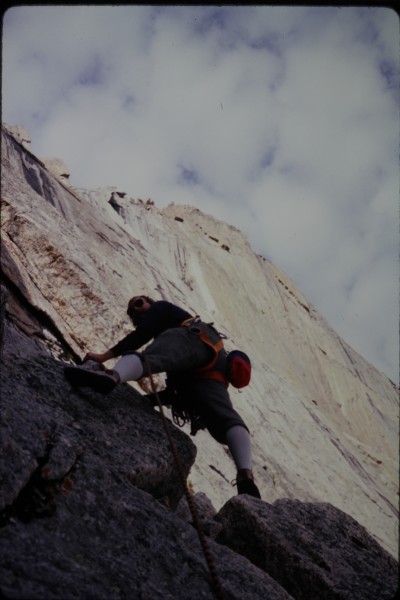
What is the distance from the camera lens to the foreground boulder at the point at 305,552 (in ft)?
12.0

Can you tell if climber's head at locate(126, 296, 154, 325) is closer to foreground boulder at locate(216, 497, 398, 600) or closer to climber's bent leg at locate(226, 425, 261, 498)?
climber's bent leg at locate(226, 425, 261, 498)

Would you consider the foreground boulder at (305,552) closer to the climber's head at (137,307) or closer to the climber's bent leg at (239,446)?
the climber's bent leg at (239,446)

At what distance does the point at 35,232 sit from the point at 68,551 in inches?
280

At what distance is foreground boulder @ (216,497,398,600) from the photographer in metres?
3.65

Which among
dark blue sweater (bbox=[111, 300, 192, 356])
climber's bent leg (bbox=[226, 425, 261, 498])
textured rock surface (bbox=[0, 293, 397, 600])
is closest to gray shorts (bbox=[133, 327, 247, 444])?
climber's bent leg (bbox=[226, 425, 261, 498])

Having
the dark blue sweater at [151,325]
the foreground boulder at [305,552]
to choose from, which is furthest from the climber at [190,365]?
the foreground boulder at [305,552]

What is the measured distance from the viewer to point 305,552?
3969 millimetres

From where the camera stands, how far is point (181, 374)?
4.88 m

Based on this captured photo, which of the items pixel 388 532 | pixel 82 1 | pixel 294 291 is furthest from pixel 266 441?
pixel 294 291

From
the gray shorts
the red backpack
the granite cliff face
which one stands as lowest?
the granite cliff face

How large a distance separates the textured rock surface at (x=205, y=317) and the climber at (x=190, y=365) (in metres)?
2.13

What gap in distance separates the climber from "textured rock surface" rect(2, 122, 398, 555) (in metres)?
2.13

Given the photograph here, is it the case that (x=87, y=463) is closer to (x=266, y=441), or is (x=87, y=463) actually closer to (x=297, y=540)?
(x=297, y=540)

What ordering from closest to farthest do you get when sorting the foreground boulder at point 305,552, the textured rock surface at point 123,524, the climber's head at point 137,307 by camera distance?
1. the textured rock surface at point 123,524
2. the foreground boulder at point 305,552
3. the climber's head at point 137,307
